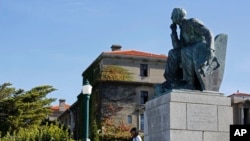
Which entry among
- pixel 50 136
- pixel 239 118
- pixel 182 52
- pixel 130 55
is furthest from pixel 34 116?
pixel 182 52

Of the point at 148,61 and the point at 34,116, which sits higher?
the point at 148,61

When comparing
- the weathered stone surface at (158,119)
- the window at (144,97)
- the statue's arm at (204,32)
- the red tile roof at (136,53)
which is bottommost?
the weathered stone surface at (158,119)

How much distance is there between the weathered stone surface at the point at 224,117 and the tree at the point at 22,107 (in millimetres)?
43063

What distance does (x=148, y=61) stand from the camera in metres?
66.1

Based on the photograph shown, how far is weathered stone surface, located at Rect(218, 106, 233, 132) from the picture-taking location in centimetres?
1534

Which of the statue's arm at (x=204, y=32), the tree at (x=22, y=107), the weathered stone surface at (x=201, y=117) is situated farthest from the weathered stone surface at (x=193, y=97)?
the tree at (x=22, y=107)

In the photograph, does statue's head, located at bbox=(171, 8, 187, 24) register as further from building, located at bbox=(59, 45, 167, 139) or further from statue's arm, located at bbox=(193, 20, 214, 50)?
building, located at bbox=(59, 45, 167, 139)

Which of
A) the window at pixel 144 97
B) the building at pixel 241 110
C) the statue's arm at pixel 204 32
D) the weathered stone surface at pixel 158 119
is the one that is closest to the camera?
the weathered stone surface at pixel 158 119

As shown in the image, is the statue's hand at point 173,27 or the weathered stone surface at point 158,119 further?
the statue's hand at point 173,27

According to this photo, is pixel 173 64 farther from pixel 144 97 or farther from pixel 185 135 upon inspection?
pixel 144 97

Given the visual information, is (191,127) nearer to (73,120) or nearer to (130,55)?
Result: (130,55)

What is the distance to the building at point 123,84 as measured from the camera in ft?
207

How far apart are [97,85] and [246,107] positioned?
1775 centimetres

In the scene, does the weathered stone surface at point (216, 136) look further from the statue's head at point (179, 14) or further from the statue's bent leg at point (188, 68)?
the statue's head at point (179, 14)
